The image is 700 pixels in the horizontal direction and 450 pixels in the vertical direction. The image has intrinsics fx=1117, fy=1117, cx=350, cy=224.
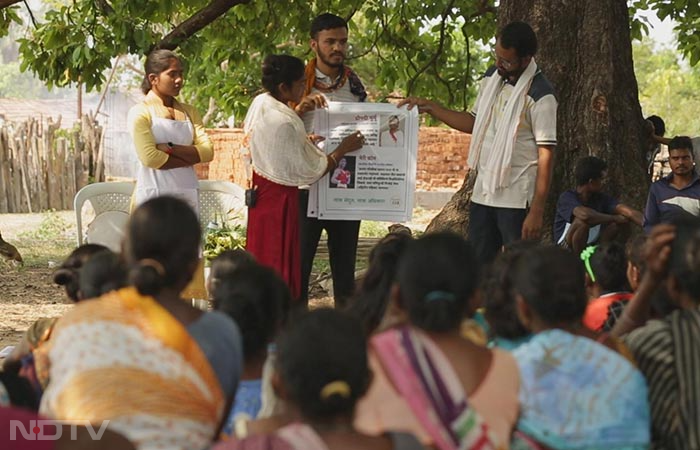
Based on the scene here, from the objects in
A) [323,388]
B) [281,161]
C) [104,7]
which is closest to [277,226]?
[281,161]

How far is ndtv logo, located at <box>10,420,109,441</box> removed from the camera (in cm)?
214

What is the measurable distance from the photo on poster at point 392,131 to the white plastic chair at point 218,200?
2.53m

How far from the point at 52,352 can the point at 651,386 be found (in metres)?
1.61

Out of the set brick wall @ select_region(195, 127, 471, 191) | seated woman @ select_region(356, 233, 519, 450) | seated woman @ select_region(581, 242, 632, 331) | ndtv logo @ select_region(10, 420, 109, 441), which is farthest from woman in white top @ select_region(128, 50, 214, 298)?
brick wall @ select_region(195, 127, 471, 191)

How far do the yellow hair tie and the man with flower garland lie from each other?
3.61 meters

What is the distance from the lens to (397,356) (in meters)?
2.79

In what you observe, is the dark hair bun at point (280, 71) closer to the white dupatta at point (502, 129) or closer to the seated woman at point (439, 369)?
the white dupatta at point (502, 129)

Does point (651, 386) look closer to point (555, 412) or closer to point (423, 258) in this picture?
point (555, 412)

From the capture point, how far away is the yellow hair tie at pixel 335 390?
7.85 ft

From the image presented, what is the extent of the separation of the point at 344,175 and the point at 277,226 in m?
0.47

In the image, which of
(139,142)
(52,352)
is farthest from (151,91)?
(52,352)

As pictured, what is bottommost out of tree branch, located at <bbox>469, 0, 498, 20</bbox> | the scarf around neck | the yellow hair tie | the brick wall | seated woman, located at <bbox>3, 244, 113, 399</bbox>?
the brick wall

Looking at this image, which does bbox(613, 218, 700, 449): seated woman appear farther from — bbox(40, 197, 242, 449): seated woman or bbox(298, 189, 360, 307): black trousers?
bbox(298, 189, 360, 307): black trousers

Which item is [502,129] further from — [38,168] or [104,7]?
[38,168]
